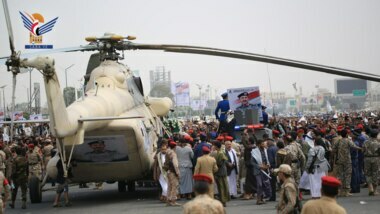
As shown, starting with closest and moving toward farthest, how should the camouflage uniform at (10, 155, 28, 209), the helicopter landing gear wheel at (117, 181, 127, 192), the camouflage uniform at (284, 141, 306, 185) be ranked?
the camouflage uniform at (284, 141, 306, 185) < the camouflage uniform at (10, 155, 28, 209) < the helicopter landing gear wheel at (117, 181, 127, 192)

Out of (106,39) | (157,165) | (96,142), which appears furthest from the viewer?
(106,39)

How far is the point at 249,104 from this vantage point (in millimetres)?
26859

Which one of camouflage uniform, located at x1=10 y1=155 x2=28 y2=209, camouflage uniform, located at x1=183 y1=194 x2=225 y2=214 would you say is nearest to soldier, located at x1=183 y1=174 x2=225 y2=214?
camouflage uniform, located at x1=183 y1=194 x2=225 y2=214

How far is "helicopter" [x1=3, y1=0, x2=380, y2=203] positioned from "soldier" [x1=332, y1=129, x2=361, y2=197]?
5.00 metres

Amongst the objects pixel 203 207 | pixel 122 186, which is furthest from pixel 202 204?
pixel 122 186

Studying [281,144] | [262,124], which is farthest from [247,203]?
[262,124]

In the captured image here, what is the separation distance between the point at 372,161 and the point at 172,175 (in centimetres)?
517

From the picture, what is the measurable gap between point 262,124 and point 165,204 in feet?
31.1

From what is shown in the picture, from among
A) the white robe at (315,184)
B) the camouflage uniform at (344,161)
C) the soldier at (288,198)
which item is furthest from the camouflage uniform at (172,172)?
the soldier at (288,198)

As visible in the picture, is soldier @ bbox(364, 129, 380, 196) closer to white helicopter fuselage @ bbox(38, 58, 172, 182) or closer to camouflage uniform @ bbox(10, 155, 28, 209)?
white helicopter fuselage @ bbox(38, 58, 172, 182)

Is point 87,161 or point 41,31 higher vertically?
point 41,31

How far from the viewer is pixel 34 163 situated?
19891 mm

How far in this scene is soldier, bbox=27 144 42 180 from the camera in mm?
19698

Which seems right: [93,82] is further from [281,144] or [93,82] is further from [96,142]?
[281,144]
